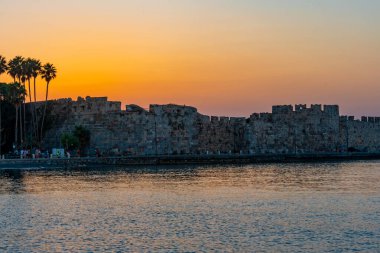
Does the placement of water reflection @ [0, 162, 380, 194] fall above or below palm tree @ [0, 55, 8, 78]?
below

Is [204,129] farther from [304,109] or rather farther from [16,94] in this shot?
[16,94]

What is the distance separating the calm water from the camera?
54.0 feet

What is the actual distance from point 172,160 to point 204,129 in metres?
4.76

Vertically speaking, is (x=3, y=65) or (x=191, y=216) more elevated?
(x=3, y=65)

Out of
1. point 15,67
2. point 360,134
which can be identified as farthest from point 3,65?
point 360,134

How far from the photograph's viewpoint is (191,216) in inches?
849

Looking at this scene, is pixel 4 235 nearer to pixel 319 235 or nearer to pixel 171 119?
pixel 319 235

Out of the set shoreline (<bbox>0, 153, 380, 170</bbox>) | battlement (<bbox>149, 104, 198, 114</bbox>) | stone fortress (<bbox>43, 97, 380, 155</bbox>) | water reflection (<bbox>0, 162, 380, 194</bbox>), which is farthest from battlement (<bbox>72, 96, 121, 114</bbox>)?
water reflection (<bbox>0, 162, 380, 194</bbox>)

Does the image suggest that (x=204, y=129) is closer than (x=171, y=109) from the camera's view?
No

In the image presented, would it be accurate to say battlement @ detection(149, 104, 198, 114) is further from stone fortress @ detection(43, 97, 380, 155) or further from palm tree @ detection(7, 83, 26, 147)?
palm tree @ detection(7, 83, 26, 147)

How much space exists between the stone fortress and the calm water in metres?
21.0

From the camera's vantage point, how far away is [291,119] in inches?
2559

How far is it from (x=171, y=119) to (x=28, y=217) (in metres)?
36.8

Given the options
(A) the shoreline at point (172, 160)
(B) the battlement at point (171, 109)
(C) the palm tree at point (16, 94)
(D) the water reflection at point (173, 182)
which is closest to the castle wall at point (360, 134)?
(A) the shoreline at point (172, 160)
